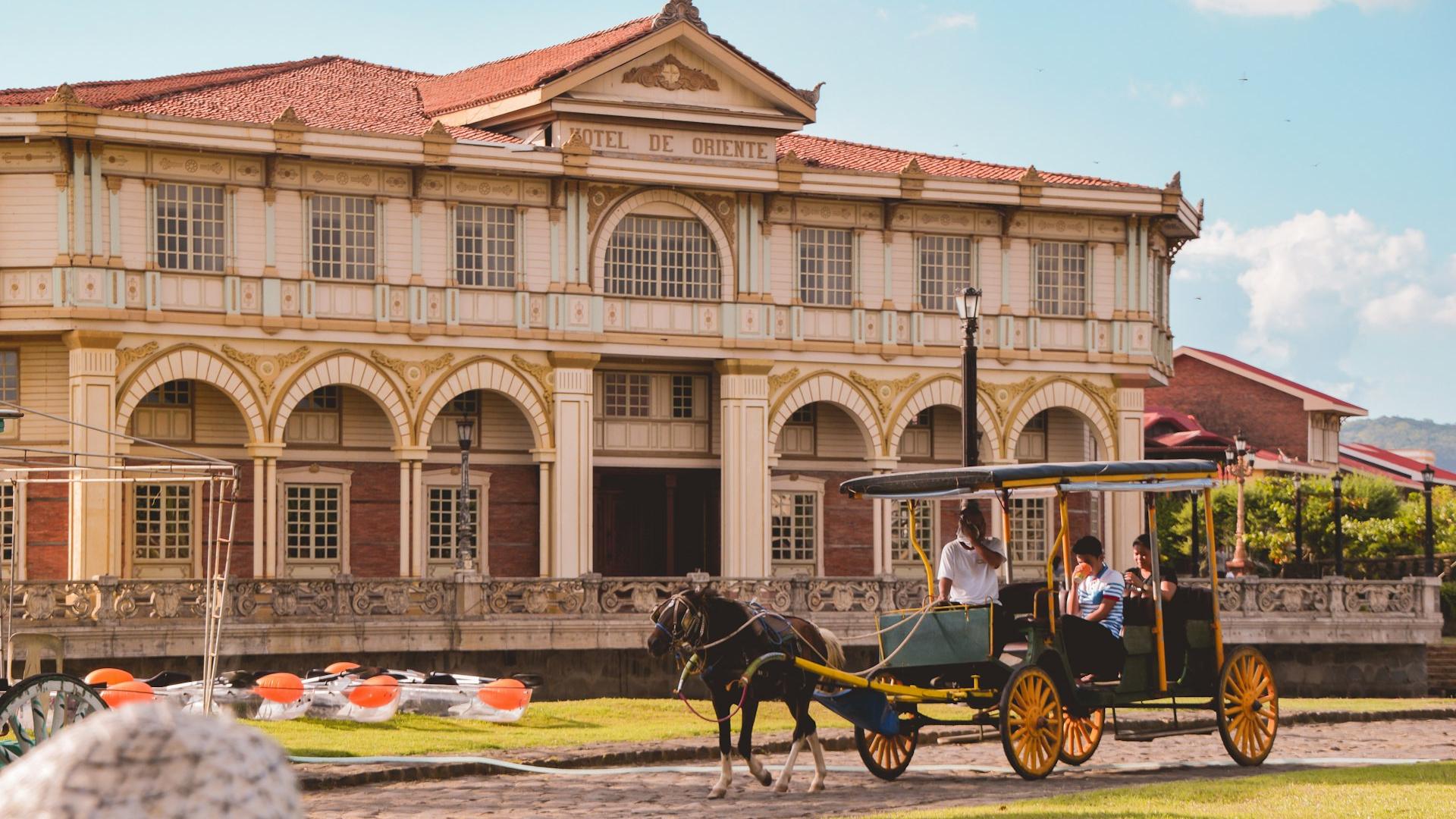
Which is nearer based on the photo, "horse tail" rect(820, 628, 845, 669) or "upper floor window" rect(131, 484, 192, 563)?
"horse tail" rect(820, 628, 845, 669)

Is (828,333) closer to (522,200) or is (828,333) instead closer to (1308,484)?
(522,200)

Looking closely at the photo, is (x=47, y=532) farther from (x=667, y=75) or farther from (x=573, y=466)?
(x=667, y=75)

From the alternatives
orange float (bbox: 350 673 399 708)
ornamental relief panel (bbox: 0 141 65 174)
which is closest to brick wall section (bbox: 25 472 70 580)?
ornamental relief panel (bbox: 0 141 65 174)

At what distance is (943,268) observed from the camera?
41.7 meters

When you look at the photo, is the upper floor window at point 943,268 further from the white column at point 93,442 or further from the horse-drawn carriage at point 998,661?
the horse-drawn carriage at point 998,661

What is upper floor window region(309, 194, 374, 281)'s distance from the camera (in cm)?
3688

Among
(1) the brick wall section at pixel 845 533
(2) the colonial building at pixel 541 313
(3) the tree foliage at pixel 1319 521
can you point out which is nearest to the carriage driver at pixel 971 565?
(2) the colonial building at pixel 541 313

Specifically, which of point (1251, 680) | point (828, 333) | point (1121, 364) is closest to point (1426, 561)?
point (1121, 364)

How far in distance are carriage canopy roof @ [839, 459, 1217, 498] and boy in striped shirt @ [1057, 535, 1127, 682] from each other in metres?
0.68

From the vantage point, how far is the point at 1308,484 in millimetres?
58125

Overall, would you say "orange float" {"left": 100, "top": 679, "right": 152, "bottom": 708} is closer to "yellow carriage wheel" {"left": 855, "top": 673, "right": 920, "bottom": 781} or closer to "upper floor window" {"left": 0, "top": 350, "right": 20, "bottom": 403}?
"yellow carriage wheel" {"left": 855, "top": 673, "right": 920, "bottom": 781}

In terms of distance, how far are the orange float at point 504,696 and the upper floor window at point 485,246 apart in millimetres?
16354

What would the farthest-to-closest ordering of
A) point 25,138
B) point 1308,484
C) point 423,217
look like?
point 1308,484, point 423,217, point 25,138

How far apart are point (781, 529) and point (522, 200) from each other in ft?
28.5
